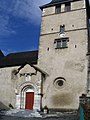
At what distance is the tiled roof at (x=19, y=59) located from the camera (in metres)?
23.2

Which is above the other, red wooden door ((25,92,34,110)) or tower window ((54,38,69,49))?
tower window ((54,38,69,49))

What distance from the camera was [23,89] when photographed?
21.5 m

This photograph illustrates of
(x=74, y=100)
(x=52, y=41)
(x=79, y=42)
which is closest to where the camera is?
(x=74, y=100)

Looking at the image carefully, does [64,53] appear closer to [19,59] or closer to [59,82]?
[59,82]

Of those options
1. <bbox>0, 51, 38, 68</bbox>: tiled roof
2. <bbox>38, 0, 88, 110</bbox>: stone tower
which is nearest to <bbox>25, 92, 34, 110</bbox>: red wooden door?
<bbox>38, 0, 88, 110</bbox>: stone tower

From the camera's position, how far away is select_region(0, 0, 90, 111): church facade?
19.7m

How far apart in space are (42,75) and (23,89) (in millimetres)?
2698

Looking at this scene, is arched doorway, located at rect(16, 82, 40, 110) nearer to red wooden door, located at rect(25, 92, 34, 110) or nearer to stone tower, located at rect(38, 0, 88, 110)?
red wooden door, located at rect(25, 92, 34, 110)

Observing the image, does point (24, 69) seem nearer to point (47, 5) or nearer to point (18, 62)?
point (18, 62)

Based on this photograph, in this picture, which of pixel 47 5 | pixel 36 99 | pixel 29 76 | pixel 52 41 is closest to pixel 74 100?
pixel 36 99

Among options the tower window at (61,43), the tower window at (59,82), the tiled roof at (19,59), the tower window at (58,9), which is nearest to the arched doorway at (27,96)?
the tower window at (59,82)

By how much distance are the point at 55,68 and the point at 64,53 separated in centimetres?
184

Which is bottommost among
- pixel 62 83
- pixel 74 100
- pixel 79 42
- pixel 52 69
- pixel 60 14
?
pixel 74 100

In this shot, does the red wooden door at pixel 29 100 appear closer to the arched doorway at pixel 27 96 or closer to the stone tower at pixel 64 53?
the arched doorway at pixel 27 96
